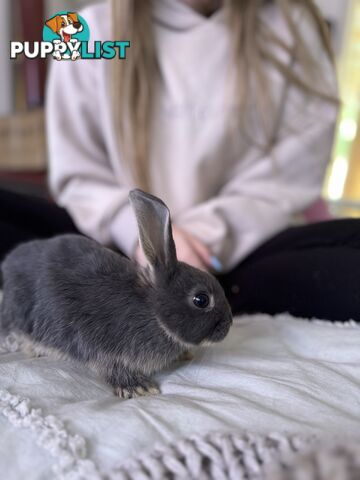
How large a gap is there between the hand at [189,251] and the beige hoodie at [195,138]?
13 centimetres

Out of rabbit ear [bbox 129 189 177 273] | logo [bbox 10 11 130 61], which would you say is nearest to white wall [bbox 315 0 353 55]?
logo [bbox 10 11 130 61]

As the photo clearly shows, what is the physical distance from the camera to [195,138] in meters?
1.13

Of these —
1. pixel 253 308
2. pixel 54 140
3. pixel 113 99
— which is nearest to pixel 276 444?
pixel 253 308

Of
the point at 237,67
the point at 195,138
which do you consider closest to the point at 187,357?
Result: the point at 195,138

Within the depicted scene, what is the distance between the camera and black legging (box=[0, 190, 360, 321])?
2.49ft

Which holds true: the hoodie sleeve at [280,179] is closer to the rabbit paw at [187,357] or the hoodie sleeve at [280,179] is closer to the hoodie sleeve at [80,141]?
the hoodie sleeve at [80,141]

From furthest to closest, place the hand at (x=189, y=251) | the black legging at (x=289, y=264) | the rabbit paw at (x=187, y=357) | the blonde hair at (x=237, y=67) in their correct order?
the blonde hair at (x=237, y=67)
the hand at (x=189, y=251)
the black legging at (x=289, y=264)
the rabbit paw at (x=187, y=357)

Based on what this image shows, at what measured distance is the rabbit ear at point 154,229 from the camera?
53 cm

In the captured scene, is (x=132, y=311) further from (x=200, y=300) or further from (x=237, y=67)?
(x=237, y=67)

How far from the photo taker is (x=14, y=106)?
→ 133 cm

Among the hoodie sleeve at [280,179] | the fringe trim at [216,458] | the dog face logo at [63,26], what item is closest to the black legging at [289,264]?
the hoodie sleeve at [280,179]

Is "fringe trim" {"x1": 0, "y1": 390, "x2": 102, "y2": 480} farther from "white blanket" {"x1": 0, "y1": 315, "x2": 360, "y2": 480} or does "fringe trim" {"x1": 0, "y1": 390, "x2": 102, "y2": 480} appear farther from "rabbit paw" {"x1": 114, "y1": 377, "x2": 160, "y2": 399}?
"rabbit paw" {"x1": 114, "y1": 377, "x2": 160, "y2": 399}

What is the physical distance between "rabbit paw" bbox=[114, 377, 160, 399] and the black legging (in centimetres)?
31

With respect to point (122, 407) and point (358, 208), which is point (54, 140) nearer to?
point (122, 407)
